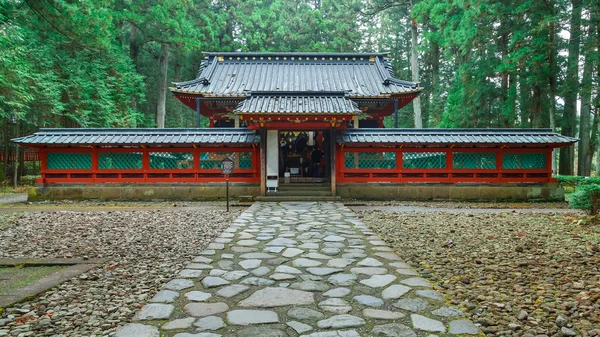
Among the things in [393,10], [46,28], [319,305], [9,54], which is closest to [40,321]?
[319,305]

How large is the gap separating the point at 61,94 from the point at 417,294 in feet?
62.6

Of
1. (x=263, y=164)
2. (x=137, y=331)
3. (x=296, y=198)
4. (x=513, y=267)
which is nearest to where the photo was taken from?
Answer: (x=137, y=331)

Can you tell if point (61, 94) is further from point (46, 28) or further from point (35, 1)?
point (35, 1)

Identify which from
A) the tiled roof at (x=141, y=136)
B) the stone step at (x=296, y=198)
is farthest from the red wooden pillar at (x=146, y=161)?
the stone step at (x=296, y=198)

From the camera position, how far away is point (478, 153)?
12.0m

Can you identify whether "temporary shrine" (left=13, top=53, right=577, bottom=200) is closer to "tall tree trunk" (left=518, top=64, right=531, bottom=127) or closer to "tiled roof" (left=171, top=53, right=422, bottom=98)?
"tiled roof" (left=171, top=53, right=422, bottom=98)

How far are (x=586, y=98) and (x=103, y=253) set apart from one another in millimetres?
16608

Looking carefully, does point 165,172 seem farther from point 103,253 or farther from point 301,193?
point 103,253

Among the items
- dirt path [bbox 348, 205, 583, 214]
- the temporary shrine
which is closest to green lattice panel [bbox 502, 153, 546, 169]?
the temporary shrine

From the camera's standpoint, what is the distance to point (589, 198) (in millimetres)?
7062

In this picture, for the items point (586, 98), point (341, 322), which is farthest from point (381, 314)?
point (586, 98)

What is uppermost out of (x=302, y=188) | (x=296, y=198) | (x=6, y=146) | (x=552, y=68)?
(x=552, y=68)

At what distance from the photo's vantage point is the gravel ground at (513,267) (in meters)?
2.77

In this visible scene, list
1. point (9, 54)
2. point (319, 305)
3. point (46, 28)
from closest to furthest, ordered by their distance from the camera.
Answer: point (319, 305)
point (9, 54)
point (46, 28)
